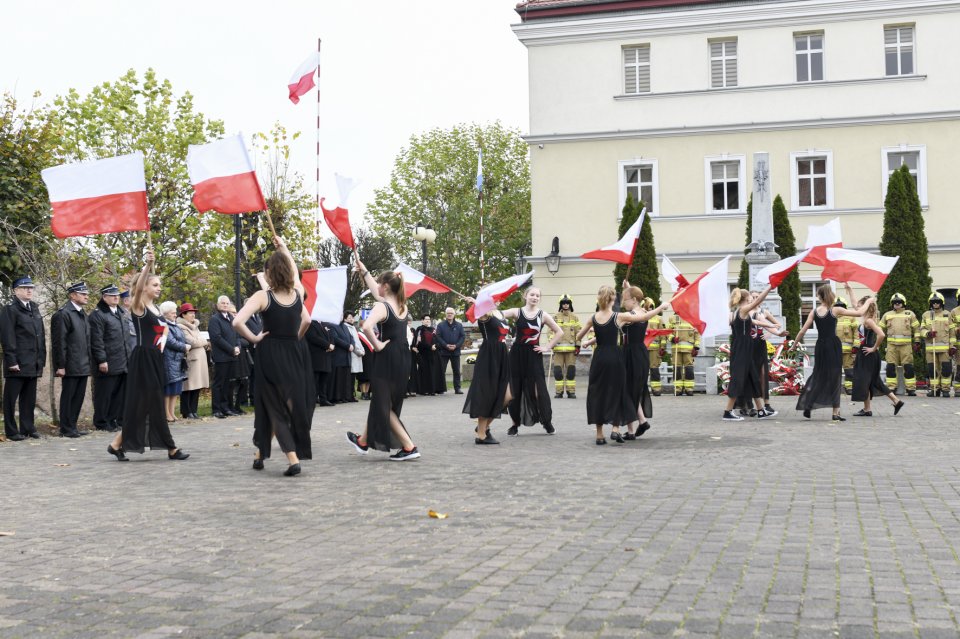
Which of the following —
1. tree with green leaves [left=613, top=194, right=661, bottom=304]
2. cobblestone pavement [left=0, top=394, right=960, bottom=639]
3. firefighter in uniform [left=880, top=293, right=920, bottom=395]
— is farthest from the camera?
tree with green leaves [left=613, top=194, right=661, bottom=304]

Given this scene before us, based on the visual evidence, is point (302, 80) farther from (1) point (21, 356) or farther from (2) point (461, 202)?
(2) point (461, 202)

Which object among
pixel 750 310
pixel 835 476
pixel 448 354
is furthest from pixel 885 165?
pixel 835 476

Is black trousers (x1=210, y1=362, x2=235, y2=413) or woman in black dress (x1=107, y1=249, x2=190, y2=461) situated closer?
woman in black dress (x1=107, y1=249, x2=190, y2=461)

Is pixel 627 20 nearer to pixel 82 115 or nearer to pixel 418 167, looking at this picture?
pixel 82 115

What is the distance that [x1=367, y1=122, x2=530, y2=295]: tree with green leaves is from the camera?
61844 mm

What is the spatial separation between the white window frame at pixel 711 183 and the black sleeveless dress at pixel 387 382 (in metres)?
25.5

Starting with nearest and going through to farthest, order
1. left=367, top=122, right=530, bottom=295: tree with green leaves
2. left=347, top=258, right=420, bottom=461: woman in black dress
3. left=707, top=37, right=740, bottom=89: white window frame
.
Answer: left=347, top=258, right=420, bottom=461: woman in black dress → left=707, top=37, right=740, bottom=89: white window frame → left=367, top=122, right=530, bottom=295: tree with green leaves

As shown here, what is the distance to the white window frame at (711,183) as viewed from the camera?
34750 millimetres

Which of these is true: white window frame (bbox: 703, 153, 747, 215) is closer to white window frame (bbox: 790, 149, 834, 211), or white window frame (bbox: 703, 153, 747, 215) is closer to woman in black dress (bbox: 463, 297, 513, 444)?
white window frame (bbox: 790, 149, 834, 211)

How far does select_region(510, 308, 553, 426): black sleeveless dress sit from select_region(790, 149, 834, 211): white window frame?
75.1 feet

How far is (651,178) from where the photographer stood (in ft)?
116

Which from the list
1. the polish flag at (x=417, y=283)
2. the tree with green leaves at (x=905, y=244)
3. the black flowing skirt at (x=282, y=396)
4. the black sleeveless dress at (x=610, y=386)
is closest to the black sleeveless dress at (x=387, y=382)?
the black flowing skirt at (x=282, y=396)

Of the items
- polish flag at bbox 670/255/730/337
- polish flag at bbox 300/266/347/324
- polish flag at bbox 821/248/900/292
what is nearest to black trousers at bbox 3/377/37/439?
polish flag at bbox 300/266/347/324

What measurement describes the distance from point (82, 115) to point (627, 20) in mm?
17592
